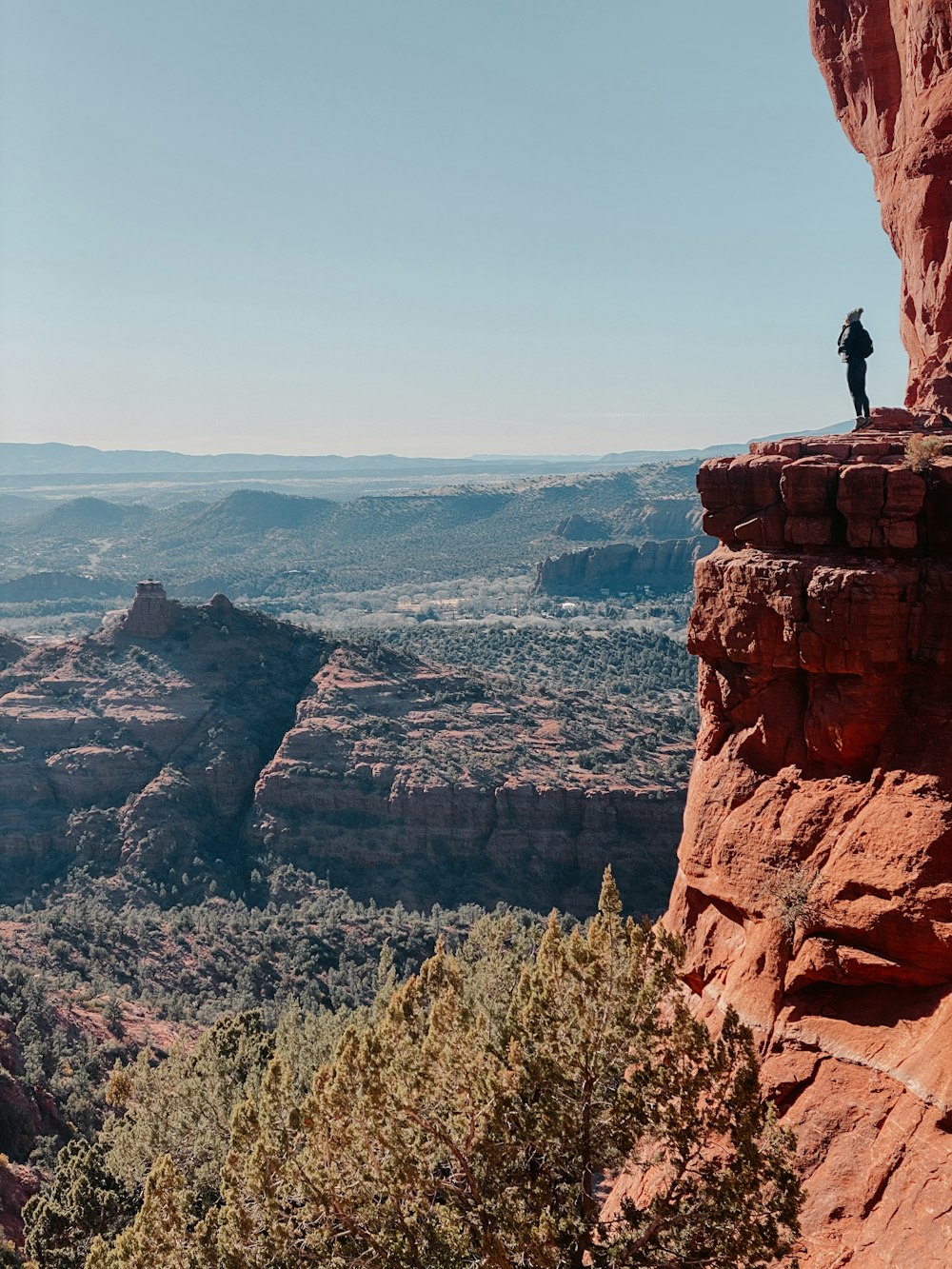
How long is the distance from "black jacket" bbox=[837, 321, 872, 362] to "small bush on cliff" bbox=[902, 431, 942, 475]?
742 cm

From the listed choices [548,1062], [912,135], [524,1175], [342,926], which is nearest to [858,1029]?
[548,1062]

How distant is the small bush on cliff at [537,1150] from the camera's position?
14469mm

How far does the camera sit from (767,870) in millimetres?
16766

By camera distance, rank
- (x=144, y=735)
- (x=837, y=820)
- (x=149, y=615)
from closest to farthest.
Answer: (x=837, y=820) < (x=144, y=735) < (x=149, y=615)

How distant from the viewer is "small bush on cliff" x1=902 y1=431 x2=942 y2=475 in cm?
1623

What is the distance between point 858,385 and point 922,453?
26.2ft

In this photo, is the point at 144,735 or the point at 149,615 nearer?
the point at 144,735

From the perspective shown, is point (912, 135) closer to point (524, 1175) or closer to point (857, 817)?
point (857, 817)

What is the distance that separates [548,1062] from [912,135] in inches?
958

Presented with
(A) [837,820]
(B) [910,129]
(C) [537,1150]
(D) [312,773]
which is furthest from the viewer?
(D) [312,773]

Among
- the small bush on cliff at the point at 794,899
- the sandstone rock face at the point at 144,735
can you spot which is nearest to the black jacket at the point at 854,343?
the small bush on cliff at the point at 794,899

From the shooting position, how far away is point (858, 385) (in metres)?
23.6

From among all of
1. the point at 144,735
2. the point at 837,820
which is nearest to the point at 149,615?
the point at 144,735

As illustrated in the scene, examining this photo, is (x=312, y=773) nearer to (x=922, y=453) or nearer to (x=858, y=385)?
(x=858, y=385)
